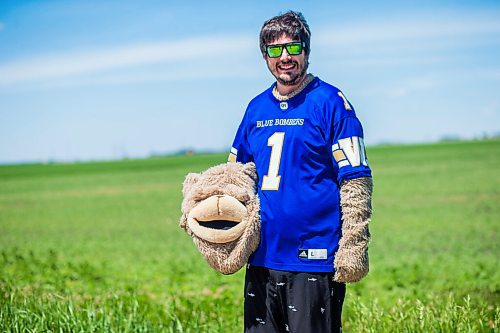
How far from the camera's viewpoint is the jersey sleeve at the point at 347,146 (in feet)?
11.3

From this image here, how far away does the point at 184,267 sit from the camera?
10086 millimetres

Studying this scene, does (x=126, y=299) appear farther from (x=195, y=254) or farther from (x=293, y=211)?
(x=195, y=254)

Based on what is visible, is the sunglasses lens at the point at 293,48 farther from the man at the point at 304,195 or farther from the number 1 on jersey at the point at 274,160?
the number 1 on jersey at the point at 274,160

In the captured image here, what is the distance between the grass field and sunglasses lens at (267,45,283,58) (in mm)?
1981

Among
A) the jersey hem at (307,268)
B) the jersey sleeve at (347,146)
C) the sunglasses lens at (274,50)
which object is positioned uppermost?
the sunglasses lens at (274,50)

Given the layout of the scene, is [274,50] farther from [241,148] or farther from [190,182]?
[190,182]

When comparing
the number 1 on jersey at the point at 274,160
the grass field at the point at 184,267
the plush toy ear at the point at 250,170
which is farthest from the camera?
the grass field at the point at 184,267

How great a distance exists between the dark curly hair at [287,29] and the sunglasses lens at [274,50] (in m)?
0.04

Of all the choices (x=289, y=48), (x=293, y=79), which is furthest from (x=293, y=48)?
(x=293, y=79)

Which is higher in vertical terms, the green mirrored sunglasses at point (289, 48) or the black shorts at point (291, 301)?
the green mirrored sunglasses at point (289, 48)

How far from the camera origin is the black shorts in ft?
11.6

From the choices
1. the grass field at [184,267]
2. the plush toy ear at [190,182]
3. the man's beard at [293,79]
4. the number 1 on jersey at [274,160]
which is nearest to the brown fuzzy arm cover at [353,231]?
the number 1 on jersey at [274,160]

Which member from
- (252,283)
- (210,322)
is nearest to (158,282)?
(210,322)

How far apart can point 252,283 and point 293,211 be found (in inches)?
18.1
